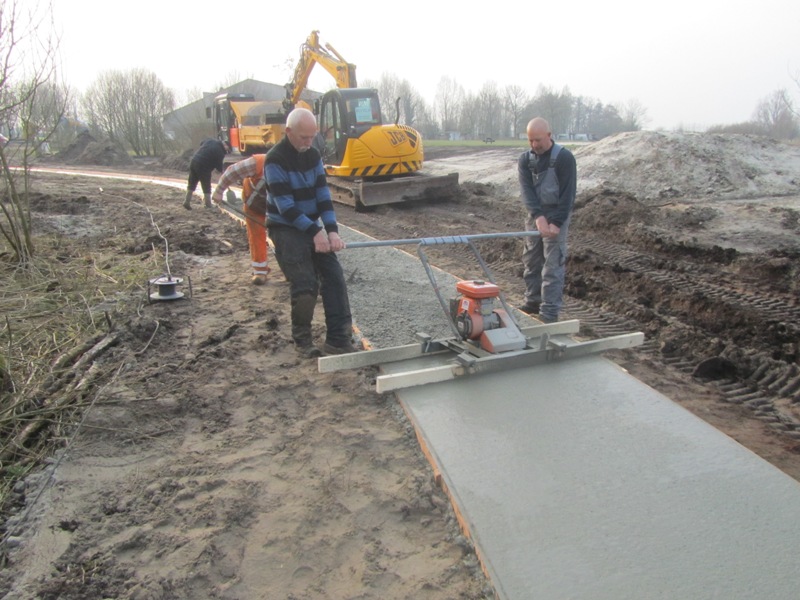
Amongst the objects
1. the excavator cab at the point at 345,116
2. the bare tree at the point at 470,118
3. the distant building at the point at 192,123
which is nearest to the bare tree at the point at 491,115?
the bare tree at the point at 470,118

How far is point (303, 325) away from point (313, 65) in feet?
43.7

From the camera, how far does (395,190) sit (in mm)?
12250

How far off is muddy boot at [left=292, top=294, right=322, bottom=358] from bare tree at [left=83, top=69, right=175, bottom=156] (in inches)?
1407

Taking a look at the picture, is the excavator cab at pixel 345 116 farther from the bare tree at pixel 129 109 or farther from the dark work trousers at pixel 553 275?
the bare tree at pixel 129 109

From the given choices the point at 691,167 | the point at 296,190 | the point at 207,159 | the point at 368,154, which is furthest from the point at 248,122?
the point at 296,190

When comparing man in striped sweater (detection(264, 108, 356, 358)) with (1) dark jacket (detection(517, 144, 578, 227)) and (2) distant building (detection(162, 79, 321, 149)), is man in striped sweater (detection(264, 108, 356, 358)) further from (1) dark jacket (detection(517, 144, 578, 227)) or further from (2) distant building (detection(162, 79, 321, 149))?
(2) distant building (detection(162, 79, 321, 149))

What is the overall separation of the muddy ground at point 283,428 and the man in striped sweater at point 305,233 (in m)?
0.38

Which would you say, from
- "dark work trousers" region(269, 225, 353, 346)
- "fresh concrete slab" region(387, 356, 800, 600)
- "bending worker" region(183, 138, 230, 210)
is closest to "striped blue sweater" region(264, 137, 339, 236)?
"dark work trousers" region(269, 225, 353, 346)

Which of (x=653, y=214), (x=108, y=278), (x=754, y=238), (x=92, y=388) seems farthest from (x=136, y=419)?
(x=653, y=214)

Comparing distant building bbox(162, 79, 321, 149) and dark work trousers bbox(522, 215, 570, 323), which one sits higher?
distant building bbox(162, 79, 321, 149)

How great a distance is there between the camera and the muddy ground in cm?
239

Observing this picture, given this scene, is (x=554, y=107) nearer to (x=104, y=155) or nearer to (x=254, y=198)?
(x=104, y=155)

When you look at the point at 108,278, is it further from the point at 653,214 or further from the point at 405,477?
the point at 653,214

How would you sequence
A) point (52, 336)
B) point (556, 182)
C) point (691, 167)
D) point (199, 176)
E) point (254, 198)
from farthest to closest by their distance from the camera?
1. point (691, 167)
2. point (199, 176)
3. point (254, 198)
4. point (556, 182)
5. point (52, 336)
